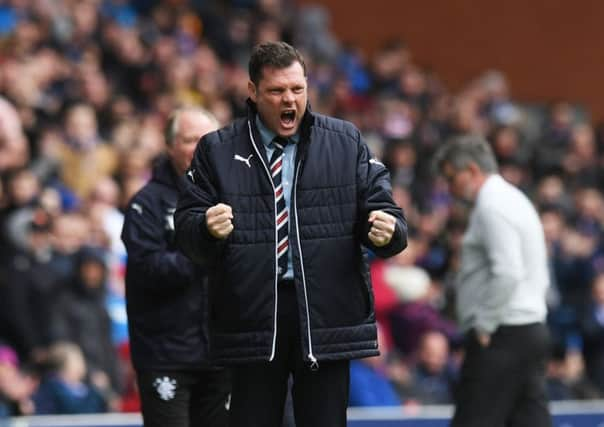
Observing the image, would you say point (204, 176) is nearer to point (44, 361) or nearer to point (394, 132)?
point (44, 361)

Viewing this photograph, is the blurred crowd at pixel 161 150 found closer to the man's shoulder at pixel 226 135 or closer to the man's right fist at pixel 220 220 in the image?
the man's shoulder at pixel 226 135

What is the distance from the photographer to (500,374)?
748 cm

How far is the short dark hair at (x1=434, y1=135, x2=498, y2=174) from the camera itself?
766 cm

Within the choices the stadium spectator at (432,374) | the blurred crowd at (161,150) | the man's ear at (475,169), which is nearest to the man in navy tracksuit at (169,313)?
the man's ear at (475,169)

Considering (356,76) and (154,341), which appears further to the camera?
(356,76)

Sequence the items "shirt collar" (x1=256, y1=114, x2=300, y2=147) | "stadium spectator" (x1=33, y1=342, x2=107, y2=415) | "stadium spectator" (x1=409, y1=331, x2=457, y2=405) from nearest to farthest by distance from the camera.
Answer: "shirt collar" (x1=256, y1=114, x2=300, y2=147), "stadium spectator" (x1=33, y1=342, x2=107, y2=415), "stadium spectator" (x1=409, y1=331, x2=457, y2=405)

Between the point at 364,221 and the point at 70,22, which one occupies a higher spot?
the point at 70,22

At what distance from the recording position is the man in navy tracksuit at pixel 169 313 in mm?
6746

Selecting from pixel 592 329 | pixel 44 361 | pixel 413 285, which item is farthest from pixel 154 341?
pixel 592 329

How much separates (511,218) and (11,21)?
754 centimetres

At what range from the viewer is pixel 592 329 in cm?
1348

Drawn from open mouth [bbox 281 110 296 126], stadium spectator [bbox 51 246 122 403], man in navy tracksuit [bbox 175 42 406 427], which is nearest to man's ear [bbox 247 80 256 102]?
man in navy tracksuit [bbox 175 42 406 427]

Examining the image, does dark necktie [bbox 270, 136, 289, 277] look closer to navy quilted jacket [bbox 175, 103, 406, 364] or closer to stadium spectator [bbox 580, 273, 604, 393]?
navy quilted jacket [bbox 175, 103, 406, 364]

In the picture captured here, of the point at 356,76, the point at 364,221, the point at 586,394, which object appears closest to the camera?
the point at 364,221
